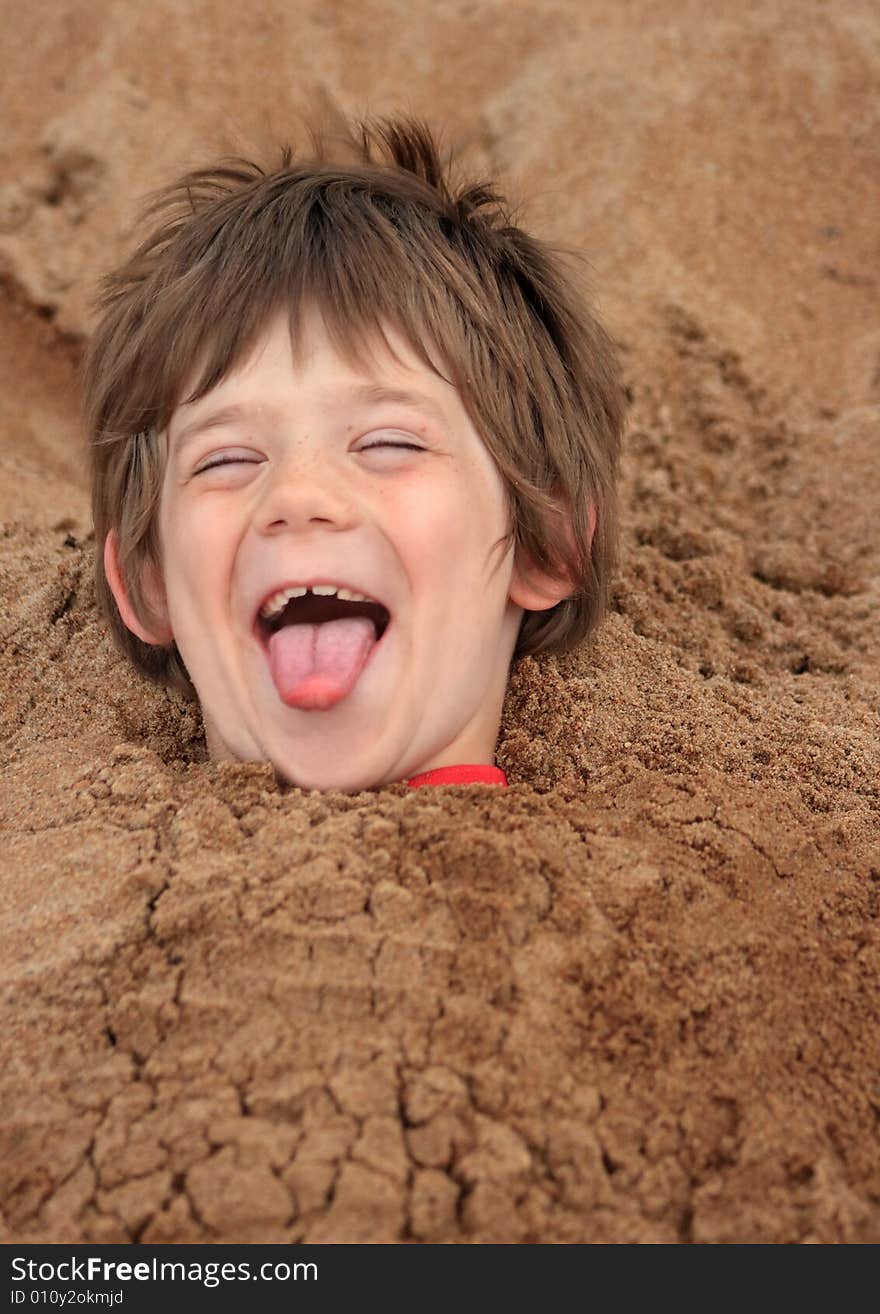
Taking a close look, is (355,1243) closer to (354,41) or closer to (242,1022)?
(242,1022)

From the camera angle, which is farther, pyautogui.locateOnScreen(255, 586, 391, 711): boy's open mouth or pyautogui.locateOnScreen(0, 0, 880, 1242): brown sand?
pyautogui.locateOnScreen(255, 586, 391, 711): boy's open mouth

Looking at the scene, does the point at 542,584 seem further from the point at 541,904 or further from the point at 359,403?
the point at 541,904

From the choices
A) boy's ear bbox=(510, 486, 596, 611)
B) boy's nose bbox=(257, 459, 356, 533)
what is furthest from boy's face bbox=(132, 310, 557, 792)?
boy's ear bbox=(510, 486, 596, 611)

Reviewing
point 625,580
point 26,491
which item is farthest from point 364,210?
point 26,491

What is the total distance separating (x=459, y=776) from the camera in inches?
71.3

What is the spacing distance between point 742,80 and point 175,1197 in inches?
139

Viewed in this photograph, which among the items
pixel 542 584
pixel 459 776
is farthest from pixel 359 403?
pixel 459 776

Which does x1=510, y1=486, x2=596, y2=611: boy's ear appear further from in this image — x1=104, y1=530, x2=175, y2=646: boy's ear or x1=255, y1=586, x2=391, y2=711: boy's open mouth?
x1=104, y1=530, x2=175, y2=646: boy's ear

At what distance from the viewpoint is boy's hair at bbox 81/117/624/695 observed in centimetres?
188

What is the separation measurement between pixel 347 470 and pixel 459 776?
476 mm

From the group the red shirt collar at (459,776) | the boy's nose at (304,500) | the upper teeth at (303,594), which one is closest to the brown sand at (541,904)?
the red shirt collar at (459,776)

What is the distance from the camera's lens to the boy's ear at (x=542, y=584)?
80.1 inches

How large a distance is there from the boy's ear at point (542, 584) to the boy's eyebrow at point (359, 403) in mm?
305
